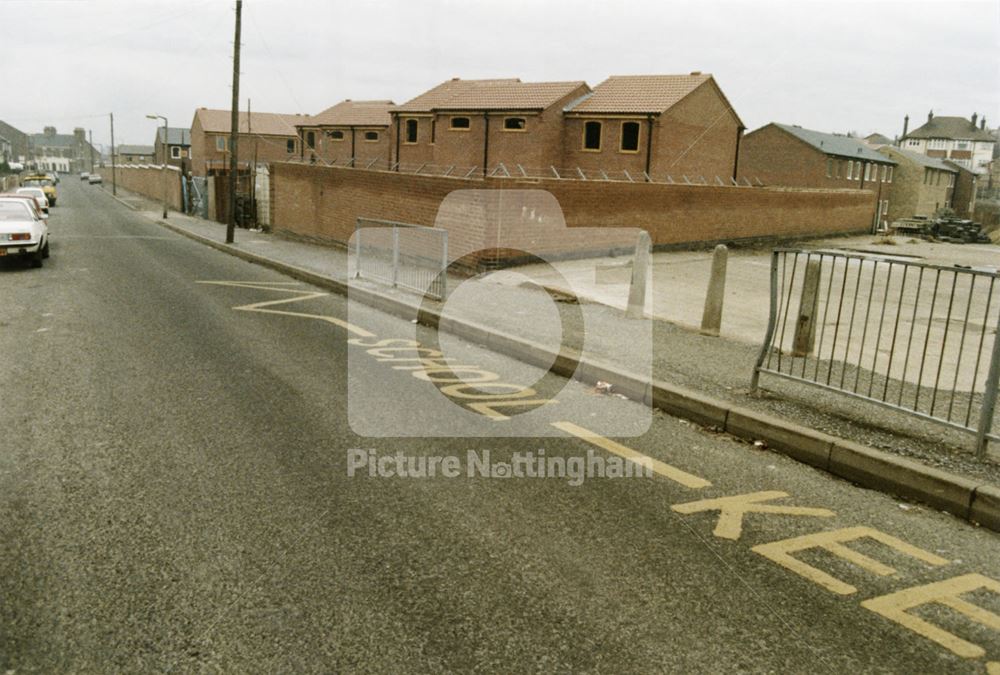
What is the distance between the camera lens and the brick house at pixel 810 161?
57.4 metres

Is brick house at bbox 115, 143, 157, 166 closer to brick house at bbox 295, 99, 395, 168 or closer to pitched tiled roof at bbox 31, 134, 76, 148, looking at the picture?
pitched tiled roof at bbox 31, 134, 76, 148

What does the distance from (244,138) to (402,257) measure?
7968 cm

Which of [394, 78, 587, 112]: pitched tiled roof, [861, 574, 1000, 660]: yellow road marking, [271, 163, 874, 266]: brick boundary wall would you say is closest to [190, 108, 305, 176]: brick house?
[394, 78, 587, 112]: pitched tiled roof

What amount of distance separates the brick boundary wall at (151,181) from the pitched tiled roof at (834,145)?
44.8 metres

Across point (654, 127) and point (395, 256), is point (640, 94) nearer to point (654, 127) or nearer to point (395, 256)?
point (654, 127)

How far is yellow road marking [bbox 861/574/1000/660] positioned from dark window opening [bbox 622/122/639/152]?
3804 centimetres

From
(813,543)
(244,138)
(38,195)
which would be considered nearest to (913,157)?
(38,195)

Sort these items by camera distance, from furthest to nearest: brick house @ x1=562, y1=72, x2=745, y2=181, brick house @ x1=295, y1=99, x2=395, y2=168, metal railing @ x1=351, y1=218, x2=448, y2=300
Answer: brick house @ x1=295, y1=99, x2=395, y2=168
brick house @ x1=562, y1=72, x2=745, y2=181
metal railing @ x1=351, y1=218, x2=448, y2=300

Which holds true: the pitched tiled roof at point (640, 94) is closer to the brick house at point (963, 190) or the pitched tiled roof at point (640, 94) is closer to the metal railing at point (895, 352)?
the metal railing at point (895, 352)

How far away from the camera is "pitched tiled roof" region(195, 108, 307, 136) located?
8581 centimetres

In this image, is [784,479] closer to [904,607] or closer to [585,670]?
[904,607]

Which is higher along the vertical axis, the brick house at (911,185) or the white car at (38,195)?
the brick house at (911,185)

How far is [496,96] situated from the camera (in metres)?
45.2

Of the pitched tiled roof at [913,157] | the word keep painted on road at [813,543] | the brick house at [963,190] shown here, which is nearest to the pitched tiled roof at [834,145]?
the pitched tiled roof at [913,157]
